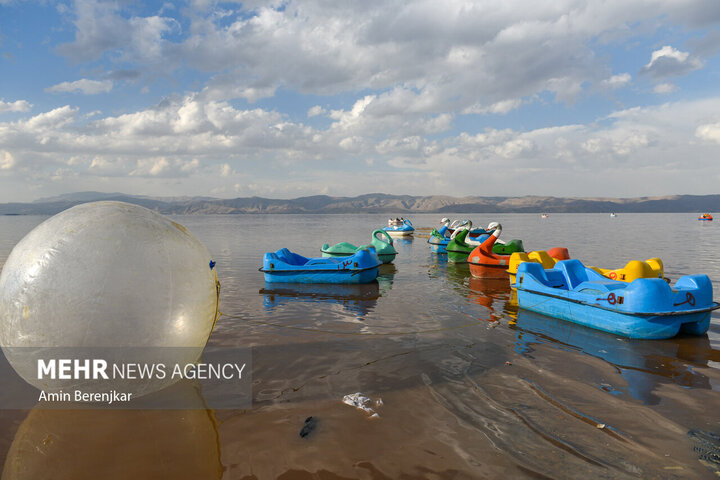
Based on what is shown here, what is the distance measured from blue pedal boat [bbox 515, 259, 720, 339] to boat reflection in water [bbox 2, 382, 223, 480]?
26.7 feet

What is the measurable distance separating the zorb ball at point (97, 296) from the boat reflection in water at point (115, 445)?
0.51 meters

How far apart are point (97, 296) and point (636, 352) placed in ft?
29.1

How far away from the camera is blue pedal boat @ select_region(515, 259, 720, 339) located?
7803mm

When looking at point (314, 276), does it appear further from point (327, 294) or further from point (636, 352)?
point (636, 352)

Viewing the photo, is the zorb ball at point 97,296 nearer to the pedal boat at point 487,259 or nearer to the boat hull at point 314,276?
the boat hull at point 314,276

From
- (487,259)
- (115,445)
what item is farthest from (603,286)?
(115,445)

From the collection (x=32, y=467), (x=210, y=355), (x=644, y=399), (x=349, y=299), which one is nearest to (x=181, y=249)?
(x=32, y=467)

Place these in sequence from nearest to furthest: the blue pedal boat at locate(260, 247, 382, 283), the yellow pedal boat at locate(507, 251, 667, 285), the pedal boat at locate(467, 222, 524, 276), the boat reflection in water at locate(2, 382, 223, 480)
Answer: the boat reflection in water at locate(2, 382, 223, 480) < the yellow pedal boat at locate(507, 251, 667, 285) < the blue pedal boat at locate(260, 247, 382, 283) < the pedal boat at locate(467, 222, 524, 276)

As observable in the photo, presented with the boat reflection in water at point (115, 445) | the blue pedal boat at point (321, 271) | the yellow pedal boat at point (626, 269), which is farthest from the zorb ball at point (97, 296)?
the yellow pedal boat at point (626, 269)

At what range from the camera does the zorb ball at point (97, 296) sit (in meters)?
3.93

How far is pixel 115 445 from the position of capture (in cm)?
411

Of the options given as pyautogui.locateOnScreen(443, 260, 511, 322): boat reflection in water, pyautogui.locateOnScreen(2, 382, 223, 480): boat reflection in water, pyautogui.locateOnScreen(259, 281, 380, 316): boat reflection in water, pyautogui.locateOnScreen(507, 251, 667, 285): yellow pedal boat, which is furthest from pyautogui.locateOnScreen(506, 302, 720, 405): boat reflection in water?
pyautogui.locateOnScreen(2, 382, 223, 480): boat reflection in water

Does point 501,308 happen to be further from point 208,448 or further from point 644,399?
point 208,448

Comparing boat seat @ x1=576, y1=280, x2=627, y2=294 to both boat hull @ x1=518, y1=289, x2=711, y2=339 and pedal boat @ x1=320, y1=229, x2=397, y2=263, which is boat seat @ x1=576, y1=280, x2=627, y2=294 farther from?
pedal boat @ x1=320, y1=229, x2=397, y2=263
